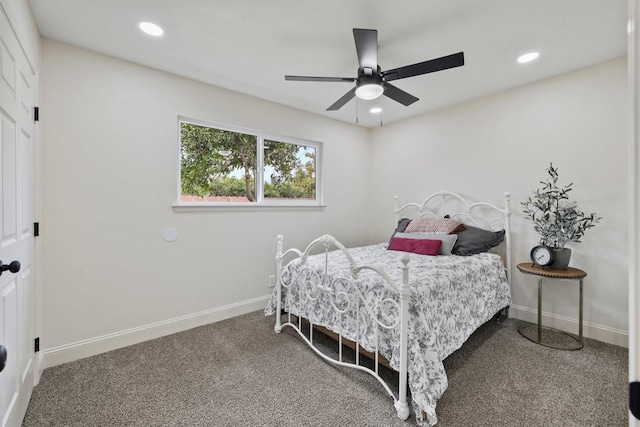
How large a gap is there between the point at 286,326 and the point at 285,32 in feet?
8.31

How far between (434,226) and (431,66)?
1828 millimetres

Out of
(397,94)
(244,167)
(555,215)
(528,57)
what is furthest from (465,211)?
(244,167)

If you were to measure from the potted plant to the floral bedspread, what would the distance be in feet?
1.59

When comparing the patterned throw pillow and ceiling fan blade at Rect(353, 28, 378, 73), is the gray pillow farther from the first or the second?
ceiling fan blade at Rect(353, 28, 378, 73)

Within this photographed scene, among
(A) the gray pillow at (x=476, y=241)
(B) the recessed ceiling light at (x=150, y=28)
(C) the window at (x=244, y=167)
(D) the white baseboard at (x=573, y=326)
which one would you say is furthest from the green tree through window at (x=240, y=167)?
(D) the white baseboard at (x=573, y=326)

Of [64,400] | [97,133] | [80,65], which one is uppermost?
[80,65]

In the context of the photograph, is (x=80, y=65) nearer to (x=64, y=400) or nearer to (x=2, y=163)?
(x=2, y=163)

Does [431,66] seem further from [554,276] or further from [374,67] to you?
[554,276]

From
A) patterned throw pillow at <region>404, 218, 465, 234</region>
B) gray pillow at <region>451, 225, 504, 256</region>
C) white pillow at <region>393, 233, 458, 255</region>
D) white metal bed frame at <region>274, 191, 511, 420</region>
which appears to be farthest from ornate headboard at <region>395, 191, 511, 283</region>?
white pillow at <region>393, 233, 458, 255</region>

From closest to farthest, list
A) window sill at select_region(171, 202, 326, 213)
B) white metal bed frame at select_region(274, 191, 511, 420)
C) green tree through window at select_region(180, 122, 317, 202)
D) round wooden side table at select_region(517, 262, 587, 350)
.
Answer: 1. white metal bed frame at select_region(274, 191, 511, 420)
2. round wooden side table at select_region(517, 262, 587, 350)
3. window sill at select_region(171, 202, 326, 213)
4. green tree through window at select_region(180, 122, 317, 202)

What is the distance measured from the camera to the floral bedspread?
67.3 inches

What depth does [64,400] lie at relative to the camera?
1853mm

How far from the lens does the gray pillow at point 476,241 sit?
293 centimetres

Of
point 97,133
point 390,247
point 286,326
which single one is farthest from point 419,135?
point 97,133
